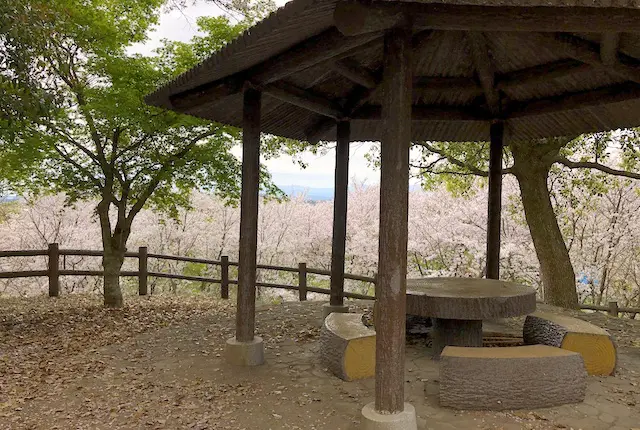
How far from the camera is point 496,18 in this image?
353 centimetres

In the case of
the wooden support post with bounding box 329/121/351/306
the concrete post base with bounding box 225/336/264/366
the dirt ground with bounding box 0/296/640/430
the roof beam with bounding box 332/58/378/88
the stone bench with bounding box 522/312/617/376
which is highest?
the roof beam with bounding box 332/58/378/88

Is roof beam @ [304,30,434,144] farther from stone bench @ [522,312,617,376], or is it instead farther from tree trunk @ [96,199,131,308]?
tree trunk @ [96,199,131,308]

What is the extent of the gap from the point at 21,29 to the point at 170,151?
339 cm

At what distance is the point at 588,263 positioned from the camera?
16.6 meters

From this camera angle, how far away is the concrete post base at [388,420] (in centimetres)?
350

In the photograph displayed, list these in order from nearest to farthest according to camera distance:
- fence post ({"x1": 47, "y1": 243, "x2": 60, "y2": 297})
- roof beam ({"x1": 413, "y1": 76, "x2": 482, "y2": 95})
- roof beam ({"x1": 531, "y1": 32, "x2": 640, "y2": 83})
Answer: roof beam ({"x1": 531, "y1": 32, "x2": 640, "y2": 83}) → roof beam ({"x1": 413, "y1": 76, "x2": 482, "y2": 95}) → fence post ({"x1": 47, "y1": 243, "x2": 60, "y2": 297})

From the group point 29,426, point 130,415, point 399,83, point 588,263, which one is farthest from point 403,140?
point 588,263

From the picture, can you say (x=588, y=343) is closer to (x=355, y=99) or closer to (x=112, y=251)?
(x=355, y=99)

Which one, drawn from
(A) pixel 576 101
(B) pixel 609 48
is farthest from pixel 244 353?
(A) pixel 576 101

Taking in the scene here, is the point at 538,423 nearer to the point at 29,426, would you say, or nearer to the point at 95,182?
the point at 29,426

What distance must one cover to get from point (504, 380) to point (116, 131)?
7361 mm

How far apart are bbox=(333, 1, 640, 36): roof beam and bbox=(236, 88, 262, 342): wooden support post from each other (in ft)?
7.37

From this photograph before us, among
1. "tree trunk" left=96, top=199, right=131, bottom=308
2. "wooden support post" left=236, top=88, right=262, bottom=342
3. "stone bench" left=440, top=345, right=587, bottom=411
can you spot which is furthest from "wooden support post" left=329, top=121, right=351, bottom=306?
"tree trunk" left=96, top=199, right=131, bottom=308

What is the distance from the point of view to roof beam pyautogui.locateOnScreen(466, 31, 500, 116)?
18.5 feet
